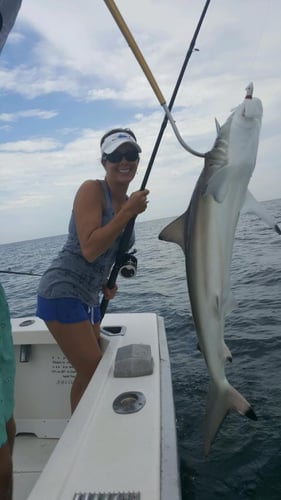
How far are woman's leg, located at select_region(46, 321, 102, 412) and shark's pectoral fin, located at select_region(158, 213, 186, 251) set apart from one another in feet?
3.80

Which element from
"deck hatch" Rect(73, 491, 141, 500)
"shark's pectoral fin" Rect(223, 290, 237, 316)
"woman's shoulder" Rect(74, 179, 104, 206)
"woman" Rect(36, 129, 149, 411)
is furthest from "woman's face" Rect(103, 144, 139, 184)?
"deck hatch" Rect(73, 491, 141, 500)

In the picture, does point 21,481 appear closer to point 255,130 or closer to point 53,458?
point 53,458

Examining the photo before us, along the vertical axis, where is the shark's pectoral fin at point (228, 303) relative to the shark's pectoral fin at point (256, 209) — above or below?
below

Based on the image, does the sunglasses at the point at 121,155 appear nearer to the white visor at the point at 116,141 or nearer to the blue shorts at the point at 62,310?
the white visor at the point at 116,141

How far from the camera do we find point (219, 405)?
1778 mm

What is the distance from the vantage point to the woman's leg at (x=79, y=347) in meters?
2.59

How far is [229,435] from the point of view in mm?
3457

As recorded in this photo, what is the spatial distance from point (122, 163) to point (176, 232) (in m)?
1.02

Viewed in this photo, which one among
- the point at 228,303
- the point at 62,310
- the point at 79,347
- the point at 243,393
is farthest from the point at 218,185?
the point at 243,393

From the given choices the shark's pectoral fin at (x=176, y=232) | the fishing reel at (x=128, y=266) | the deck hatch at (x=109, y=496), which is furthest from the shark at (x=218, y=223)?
the fishing reel at (x=128, y=266)

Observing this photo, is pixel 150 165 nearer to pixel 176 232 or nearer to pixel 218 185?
pixel 176 232

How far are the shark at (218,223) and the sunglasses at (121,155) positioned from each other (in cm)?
100

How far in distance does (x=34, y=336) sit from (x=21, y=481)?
107cm

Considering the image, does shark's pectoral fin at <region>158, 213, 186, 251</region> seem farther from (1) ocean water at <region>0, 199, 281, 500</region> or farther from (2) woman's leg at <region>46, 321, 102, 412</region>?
(2) woman's leg at <region>46, 321, 102, 412</region>
